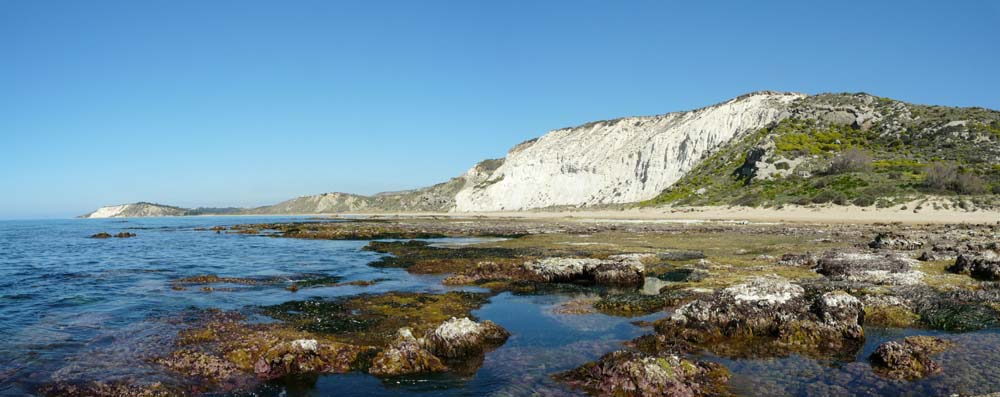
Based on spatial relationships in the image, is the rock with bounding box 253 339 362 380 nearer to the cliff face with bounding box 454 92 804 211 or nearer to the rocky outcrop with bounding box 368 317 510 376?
the rocky outcrop with bounding box 368 317 510 376

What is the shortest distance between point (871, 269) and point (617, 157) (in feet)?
312

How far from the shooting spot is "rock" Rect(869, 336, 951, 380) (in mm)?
8297

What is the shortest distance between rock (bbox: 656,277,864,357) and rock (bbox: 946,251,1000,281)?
8.32 metres

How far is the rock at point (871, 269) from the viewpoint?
51.8ft

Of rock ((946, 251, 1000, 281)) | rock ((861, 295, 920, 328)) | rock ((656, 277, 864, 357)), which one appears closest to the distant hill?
rock ((946, 251, 1000, 281))

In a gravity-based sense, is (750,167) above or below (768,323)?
above

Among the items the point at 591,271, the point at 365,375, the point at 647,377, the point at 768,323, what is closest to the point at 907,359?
the point at 768,323

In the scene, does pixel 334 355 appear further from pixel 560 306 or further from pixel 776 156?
pixel 776 156

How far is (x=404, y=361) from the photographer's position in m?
9.13

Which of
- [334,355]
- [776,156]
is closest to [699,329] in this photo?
[334,355]

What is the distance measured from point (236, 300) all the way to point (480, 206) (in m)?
116

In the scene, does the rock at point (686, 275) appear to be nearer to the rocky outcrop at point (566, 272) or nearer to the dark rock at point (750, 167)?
the rocky outcrop at point (566, 272)

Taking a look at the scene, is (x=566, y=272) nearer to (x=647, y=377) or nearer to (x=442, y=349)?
(x=442, y=349)

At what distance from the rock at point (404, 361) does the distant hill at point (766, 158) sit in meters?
54.7
